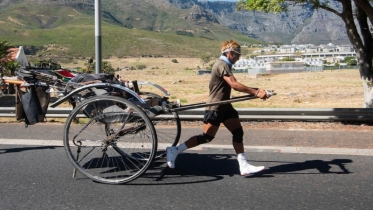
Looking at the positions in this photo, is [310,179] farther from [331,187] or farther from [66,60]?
[66,60]

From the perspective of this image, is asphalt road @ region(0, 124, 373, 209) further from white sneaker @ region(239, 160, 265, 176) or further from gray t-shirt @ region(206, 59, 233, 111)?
gray t-shirt @ region(206, 59, 233, 111)

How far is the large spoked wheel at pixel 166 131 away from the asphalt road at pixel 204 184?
1.18 feet

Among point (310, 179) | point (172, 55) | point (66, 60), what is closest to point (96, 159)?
point (310, 179)

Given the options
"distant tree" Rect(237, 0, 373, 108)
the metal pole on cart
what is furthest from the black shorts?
the metal pole on cart

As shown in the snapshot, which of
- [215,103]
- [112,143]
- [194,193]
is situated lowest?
[194,193]

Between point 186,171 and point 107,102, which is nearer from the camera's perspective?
point 107,102

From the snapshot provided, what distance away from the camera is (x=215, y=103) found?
18.3ft

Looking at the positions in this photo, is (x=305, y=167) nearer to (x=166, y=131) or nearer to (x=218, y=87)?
(x=218, y=87)

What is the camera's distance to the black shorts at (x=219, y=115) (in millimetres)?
5836

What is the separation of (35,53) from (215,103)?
10552 centimetres

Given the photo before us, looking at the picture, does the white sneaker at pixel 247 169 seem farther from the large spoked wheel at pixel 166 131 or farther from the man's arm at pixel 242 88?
the large spoked wheel at pixel 166 131

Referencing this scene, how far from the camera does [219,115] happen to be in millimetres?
5852

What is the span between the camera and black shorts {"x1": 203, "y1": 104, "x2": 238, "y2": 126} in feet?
19.1

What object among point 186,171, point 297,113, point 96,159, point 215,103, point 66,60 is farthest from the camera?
point 66,60
